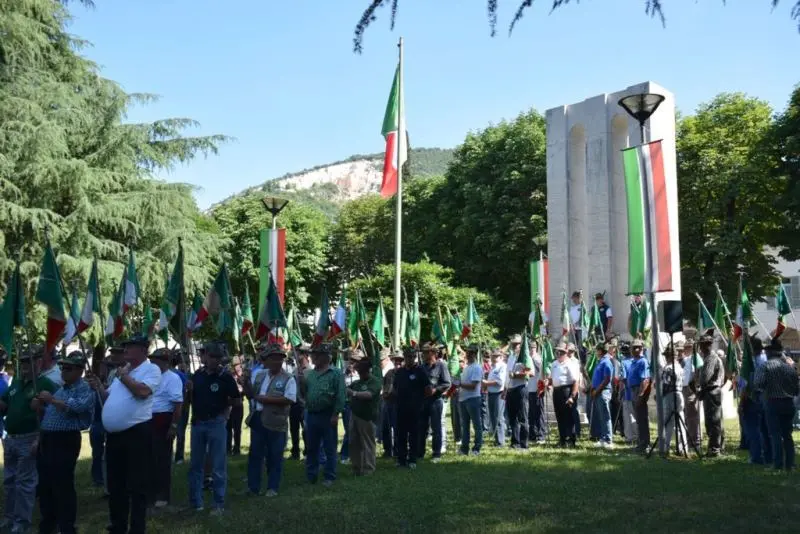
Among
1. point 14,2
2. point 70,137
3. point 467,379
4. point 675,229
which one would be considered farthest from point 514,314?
point 467,379

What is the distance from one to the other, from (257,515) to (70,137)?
2238 cm

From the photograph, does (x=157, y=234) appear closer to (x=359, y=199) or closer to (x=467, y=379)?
(x=467, y=379)

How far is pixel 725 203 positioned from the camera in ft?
124

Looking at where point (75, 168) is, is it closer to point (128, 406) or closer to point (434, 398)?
point (434, 398)

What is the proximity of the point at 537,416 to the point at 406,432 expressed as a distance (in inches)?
177

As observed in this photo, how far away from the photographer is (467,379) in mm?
13969

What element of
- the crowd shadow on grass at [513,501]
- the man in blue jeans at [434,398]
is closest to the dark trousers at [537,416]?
the man in blue jeans at [434,398]

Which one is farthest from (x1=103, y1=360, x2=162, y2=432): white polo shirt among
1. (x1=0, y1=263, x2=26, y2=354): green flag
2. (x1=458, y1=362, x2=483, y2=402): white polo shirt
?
(x1=458, y1=362, x2=483, y2=402): white polo shirt

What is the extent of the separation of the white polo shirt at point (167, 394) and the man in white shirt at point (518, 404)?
725 cm

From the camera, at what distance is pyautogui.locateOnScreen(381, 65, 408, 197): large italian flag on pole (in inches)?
987

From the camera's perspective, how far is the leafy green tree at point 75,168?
84.2 ft

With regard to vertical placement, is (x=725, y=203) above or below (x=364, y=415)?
above

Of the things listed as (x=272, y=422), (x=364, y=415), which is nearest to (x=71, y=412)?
(x=272, y=422)

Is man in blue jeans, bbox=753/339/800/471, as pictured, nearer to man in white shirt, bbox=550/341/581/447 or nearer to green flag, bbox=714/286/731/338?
man in white shirt, bbox=550/341/581/447
